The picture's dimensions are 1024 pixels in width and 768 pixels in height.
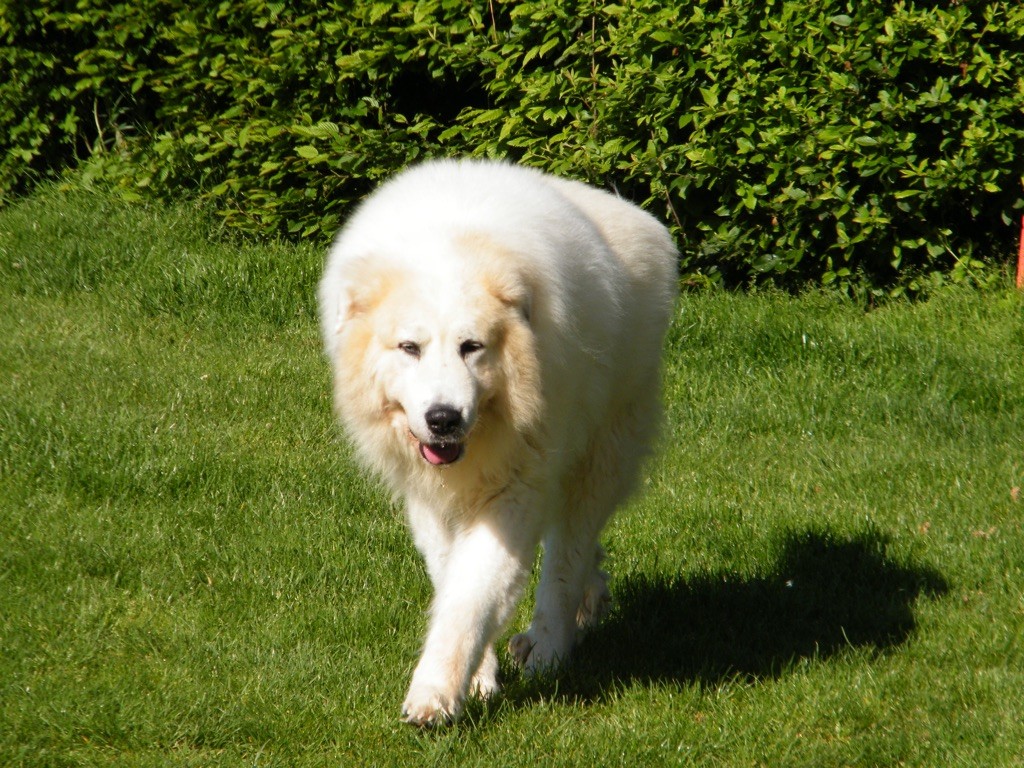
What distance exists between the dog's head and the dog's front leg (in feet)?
0.98

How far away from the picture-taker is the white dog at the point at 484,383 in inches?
152

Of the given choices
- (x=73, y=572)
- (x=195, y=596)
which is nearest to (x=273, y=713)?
(x=195, y=596)

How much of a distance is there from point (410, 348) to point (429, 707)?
1.09m

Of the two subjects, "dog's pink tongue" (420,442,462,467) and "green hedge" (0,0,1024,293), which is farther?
"green hedge" (0,0,1024,293)

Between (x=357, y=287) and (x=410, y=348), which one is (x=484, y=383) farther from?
(x=357, y=287)

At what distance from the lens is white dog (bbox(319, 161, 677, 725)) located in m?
3.86

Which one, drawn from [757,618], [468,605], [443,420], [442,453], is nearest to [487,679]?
[468,605]

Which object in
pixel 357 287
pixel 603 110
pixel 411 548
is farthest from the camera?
pixel 603 110

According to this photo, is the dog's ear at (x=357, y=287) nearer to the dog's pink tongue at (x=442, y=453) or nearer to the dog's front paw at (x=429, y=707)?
the dog's pink tongue at (x=442, y=453)

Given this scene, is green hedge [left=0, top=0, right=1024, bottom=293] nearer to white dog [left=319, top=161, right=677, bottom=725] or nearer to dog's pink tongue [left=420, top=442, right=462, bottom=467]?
white dog [left=319, top=161, right=677, bottom=725]

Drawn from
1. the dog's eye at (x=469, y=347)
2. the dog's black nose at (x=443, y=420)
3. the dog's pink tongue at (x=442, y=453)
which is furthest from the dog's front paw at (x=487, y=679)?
the dog's eye at (x=469, y=347)

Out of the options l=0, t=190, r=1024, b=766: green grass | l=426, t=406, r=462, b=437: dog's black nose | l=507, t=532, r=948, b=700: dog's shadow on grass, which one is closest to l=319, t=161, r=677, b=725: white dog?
l=426, t=406, r=462, b=437: dog's black nose

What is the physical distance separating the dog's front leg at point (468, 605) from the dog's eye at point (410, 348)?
2.07ft

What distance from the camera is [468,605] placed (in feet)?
13.0
